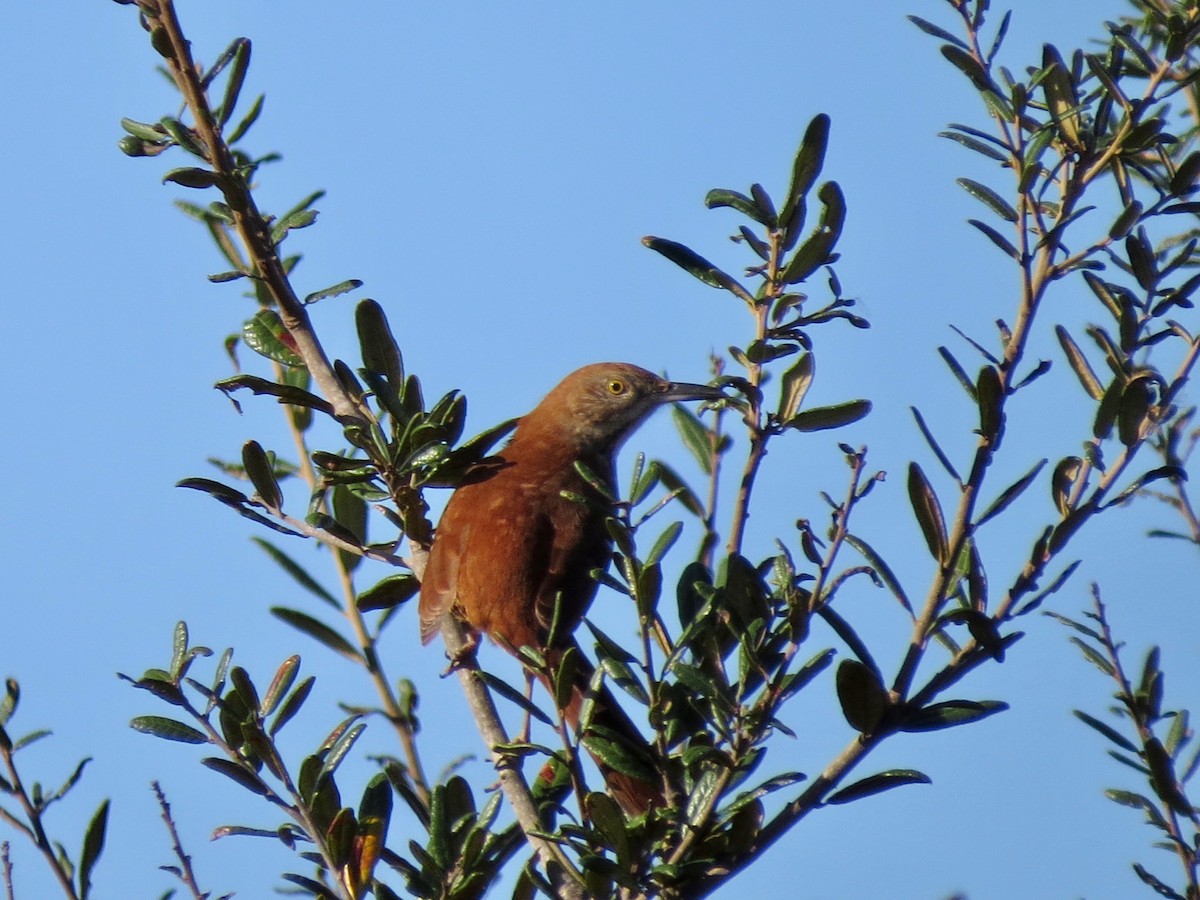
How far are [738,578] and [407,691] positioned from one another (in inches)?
53.2

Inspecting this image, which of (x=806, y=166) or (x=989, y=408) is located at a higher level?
(x=806, y=166)

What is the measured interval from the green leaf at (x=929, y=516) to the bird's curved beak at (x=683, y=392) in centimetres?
366

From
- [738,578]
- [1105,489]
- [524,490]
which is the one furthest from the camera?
[524,490]

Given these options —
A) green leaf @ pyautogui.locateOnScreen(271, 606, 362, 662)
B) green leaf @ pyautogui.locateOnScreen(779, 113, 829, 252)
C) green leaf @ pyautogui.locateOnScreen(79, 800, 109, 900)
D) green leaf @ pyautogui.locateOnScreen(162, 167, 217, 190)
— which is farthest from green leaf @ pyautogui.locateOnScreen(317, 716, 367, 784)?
green leaf @ pyautogui.locateOnScreen(779, 113, 829, 252)

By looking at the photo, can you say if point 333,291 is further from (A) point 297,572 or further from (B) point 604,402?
(B) point 604,402

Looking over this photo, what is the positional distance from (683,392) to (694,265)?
3.46 metres

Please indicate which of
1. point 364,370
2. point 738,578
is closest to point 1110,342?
point 738,578

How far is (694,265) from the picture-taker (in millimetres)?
3182

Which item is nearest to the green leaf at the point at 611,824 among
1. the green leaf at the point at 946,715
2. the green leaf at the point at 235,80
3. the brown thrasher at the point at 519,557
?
the green leaf at the point at 946,715

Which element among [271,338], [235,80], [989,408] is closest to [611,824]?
[989,408]

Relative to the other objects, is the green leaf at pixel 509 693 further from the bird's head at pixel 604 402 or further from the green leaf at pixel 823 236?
the bird's head at pixel 604 402

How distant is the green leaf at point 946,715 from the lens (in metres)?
2.57

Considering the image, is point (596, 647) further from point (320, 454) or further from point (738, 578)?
point (320, 454)

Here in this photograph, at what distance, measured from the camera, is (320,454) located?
3273 millimetres
